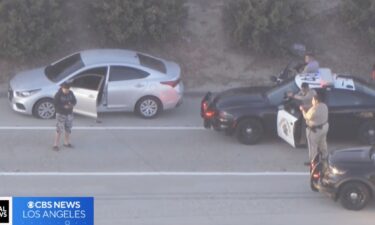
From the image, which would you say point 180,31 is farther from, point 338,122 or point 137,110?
point 338,122

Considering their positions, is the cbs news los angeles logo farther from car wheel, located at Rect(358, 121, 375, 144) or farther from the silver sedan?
car wheel, located at Rect(358, 121, 375, 144)

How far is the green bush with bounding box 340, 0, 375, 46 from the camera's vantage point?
24.6 meters

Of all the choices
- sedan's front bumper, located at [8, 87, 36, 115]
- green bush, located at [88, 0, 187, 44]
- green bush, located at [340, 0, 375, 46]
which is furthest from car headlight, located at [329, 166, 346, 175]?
green bush, located at [340, 0, 375, 46]

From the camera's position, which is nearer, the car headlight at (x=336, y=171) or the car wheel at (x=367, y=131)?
the car headlight at (x=336, y=171)

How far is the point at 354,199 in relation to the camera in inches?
585

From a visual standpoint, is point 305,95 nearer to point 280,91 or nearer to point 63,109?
point 280,91

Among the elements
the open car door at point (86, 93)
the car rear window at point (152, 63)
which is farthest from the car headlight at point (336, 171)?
the car rear window at point (152, 63)

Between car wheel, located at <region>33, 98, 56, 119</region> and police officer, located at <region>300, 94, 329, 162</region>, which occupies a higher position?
car wheel, located at <region>33, 98, 56, 119</region>

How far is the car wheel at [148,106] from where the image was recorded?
20.5 m

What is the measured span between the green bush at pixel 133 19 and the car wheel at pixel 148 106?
3.57m

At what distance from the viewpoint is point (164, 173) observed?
16.8 metres

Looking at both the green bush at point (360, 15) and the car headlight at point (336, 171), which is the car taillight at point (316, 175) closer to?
the car headlight at point (336, 171)

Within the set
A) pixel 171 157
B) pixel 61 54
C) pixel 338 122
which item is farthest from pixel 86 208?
pixel 61 54

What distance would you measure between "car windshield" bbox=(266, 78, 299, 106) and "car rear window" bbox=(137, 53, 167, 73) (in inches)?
119
